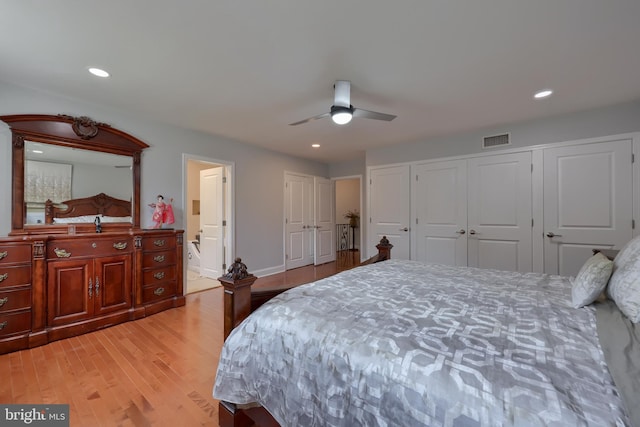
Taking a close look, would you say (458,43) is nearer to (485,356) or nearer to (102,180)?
(485,356)

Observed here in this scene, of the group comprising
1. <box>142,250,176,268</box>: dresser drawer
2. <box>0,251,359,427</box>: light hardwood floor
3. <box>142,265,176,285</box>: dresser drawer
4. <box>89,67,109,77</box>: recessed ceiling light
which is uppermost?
<box>89,67,109,77</box>: recessed ceiling light

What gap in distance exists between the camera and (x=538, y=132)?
3.63m

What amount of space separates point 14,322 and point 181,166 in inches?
91.4

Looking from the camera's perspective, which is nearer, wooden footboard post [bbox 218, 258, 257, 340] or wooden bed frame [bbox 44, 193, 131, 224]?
wooden footboard post [bbox 218, 258, 257, 340]

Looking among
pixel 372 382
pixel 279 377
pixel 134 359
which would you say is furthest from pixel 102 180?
pixel 372 382

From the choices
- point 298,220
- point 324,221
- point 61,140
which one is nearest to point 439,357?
point 61,140

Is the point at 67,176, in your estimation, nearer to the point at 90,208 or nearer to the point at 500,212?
the point at 90,208

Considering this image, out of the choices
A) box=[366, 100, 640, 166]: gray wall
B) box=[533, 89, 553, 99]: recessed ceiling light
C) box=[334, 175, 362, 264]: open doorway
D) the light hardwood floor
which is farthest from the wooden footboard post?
box=[334, 175, 362, 264]: open doorway

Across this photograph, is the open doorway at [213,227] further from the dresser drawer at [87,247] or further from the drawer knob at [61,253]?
the drawer knob at [61,253]

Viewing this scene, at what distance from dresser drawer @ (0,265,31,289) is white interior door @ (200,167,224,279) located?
2.44 meters

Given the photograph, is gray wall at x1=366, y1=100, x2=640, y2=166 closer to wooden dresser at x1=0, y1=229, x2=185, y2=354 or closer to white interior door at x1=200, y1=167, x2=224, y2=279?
white interior door at x1=200, y1=167, x2=224, y2=279

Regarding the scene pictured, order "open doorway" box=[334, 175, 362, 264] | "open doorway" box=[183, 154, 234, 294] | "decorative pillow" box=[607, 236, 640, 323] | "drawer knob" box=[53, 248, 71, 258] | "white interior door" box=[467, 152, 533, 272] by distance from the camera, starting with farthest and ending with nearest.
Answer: "open doorway" box=[334, 175, 362, 264] < "open doorway" box=[183, 154, 234, 294] < "white interior door" box=[467, 152, 533, 272] < "drawer knob" box=[53, 248, 71, 258] < "decorative pillow" box=[607, 236, 640, 323]

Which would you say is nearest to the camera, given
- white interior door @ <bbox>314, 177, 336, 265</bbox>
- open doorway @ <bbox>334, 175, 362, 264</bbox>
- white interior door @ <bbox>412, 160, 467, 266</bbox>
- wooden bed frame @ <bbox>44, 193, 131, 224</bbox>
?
wooden bed frame @ <bbox>44, 193, 131, 224</bbox>

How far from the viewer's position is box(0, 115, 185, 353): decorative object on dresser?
7.85ft
